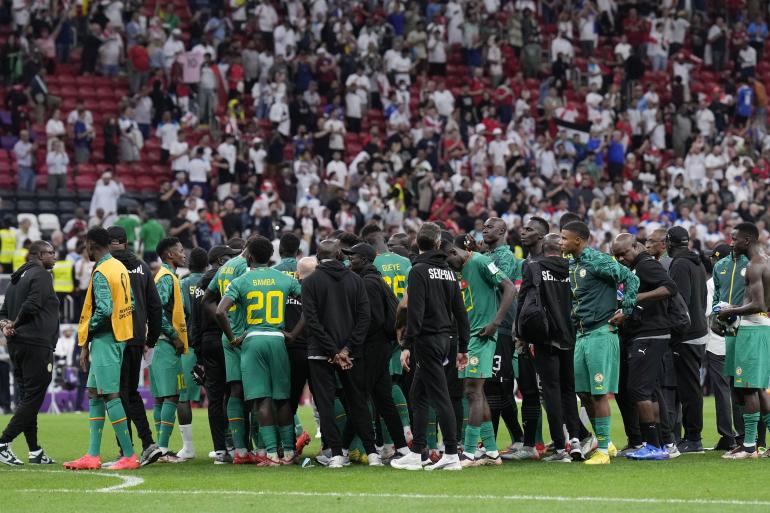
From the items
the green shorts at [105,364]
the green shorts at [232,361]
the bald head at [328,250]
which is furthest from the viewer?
the green shorts at [232,361]

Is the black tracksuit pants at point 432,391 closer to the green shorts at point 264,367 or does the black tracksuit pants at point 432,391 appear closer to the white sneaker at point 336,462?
the white sneaker at point 336,462

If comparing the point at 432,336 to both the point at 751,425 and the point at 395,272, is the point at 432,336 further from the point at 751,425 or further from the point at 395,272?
the point at 751,425

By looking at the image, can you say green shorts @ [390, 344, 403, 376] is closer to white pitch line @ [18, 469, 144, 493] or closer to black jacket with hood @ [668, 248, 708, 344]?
black jacket with hood @ [668, 248, 708, 344]

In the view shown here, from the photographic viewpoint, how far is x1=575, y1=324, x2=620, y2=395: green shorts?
1336 centimetres

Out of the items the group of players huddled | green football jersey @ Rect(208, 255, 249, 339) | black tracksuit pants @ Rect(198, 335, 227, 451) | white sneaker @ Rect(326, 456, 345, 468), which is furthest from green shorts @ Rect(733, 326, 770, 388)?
black tracksuit pants @ Rect(198, 335, 227, 451)

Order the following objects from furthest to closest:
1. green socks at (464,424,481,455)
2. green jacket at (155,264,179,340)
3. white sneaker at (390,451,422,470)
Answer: green jacket at (155,264,179,340) < green socks at (464,424,481,455) < white sneaker at (390,451,422,470)

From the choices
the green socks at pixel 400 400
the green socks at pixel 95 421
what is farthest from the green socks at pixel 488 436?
the green socks at pixel 95 421

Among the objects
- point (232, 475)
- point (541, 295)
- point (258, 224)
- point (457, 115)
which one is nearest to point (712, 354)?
point (541, 295)

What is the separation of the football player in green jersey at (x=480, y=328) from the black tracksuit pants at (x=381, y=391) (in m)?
0.69

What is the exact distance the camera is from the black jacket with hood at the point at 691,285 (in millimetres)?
14977

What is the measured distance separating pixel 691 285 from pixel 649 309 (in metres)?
1.34

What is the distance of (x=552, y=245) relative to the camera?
538 inches

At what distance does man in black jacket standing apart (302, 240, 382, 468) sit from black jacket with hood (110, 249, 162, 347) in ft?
5.37

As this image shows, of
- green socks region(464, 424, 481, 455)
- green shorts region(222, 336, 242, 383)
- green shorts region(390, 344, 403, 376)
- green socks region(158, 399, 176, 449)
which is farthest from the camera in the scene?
green shorts region(390, 344, 403, 376)
